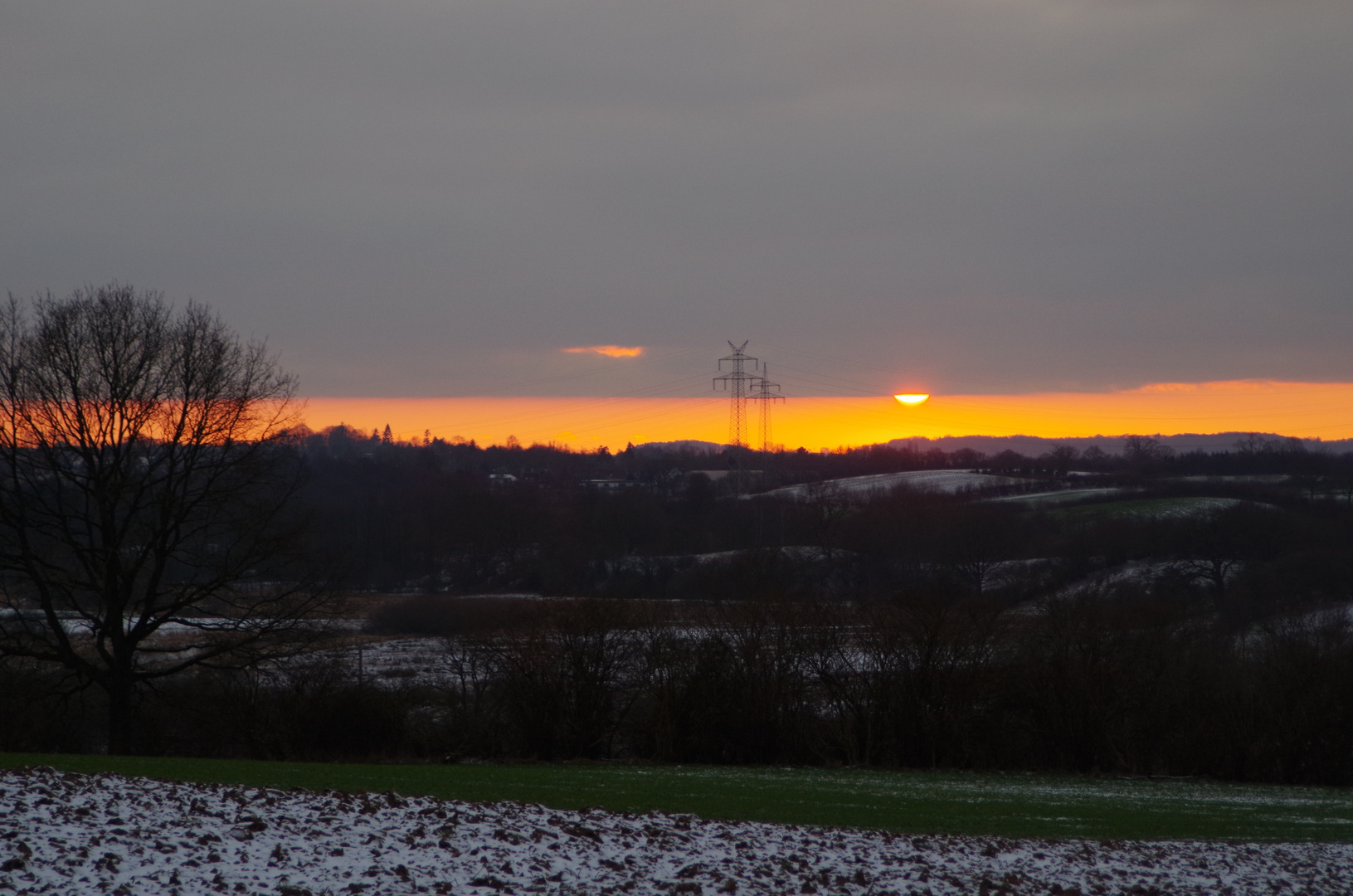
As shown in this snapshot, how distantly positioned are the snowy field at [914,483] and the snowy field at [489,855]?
7842 centimetres

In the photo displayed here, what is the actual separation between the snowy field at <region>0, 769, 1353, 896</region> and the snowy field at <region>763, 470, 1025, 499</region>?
257ft

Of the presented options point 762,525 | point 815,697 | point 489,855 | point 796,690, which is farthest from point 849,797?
point 762,525

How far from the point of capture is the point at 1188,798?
909 inches

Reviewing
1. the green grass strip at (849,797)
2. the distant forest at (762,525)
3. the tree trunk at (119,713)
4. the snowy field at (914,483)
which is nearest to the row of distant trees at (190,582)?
the tree trunk at (119,713)

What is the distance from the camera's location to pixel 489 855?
11.3 metres

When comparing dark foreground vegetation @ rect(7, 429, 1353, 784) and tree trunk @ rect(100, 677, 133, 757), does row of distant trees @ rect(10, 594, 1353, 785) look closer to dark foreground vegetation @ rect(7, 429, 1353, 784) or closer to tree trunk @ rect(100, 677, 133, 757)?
dark foreground vegetation @ rect(7, 429, 1353, 784)

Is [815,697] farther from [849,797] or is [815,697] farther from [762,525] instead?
[762,525]

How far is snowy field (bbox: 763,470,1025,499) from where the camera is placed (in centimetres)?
9712

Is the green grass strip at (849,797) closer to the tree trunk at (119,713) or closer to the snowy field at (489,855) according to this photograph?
the snowy field at (489,855)

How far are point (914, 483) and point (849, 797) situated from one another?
83661mm

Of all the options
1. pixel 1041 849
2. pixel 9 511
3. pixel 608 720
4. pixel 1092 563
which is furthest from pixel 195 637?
pixel 1092 563

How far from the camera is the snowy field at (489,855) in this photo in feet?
32.0

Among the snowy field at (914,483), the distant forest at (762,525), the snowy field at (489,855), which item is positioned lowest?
the snowy field at (489,855)

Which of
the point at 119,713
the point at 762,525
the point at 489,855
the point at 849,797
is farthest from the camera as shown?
the point at 762,525
